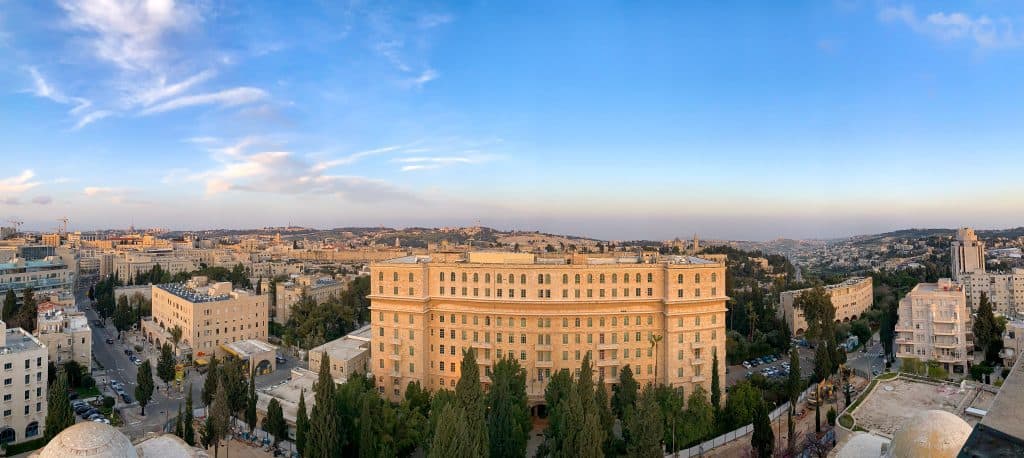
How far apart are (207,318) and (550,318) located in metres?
35.6

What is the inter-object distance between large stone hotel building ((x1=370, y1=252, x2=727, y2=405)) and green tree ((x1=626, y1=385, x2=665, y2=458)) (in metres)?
10.7

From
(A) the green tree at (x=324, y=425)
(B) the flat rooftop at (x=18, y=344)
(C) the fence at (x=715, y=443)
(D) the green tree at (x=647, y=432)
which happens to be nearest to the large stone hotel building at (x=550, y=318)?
(C) the fence at (x=715, y=443)

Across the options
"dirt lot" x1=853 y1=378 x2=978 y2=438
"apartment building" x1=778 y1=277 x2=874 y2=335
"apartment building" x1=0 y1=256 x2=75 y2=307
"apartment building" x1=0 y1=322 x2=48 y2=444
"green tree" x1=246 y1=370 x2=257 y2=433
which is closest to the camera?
"dirt lot" x1=853 y1=378 x2=978 y2=438

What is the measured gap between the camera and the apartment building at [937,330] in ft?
143

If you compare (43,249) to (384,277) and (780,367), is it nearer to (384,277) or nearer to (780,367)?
(384,277)

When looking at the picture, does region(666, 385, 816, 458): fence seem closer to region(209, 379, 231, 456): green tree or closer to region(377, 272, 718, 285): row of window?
region(377, 272, 718, 285): row of window

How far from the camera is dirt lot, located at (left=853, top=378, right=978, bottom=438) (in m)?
26.8

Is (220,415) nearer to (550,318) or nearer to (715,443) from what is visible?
(550,318)

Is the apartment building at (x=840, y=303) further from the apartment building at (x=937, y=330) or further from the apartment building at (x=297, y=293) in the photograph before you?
the apartment building at (x=297, y=293)

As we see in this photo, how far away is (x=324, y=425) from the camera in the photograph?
2458cm

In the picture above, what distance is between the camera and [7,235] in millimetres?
171250

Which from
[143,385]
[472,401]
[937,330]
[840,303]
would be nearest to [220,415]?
[143,385]

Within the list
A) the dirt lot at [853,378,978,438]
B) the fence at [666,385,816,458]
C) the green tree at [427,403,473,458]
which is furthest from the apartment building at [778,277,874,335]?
the green tree at [427,403,473,458]

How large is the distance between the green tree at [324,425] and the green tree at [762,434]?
19.4m
